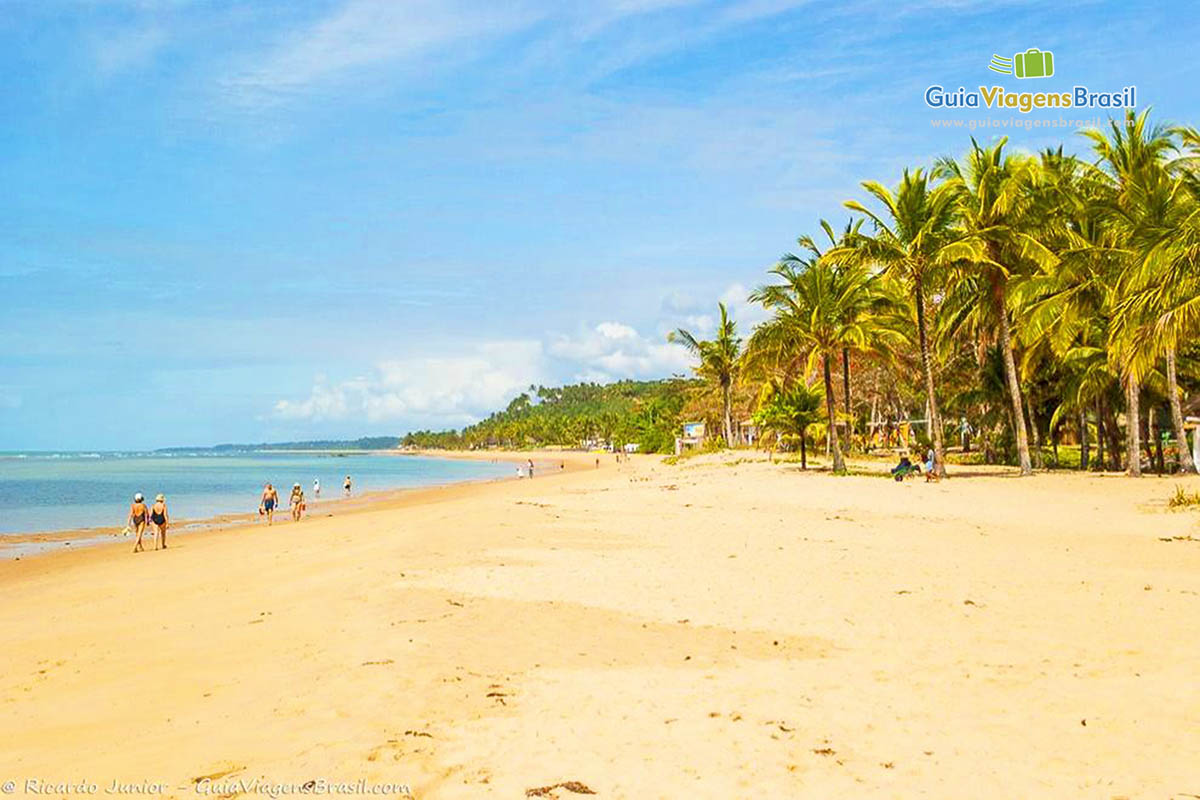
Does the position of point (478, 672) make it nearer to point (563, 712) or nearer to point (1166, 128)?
point (563, 712)

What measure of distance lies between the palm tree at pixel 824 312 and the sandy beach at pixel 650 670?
14.8m

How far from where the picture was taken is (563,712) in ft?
17.6

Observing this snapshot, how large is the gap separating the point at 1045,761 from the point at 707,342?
5096 cm

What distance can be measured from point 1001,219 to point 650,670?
2504 centimetres

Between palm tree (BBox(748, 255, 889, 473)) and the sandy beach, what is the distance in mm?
14768

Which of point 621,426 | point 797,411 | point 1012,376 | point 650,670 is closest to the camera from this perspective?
point 650,670

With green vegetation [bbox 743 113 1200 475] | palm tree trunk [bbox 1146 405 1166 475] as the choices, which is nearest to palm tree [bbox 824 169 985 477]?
green vegetation [bbox 743 113 1200 475]

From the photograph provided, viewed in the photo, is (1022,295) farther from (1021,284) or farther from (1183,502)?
(1183,502)

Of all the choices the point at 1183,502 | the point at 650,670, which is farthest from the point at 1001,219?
the point at 650,670

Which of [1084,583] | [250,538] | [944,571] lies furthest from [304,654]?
[250,538]

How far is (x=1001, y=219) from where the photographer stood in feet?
86.9

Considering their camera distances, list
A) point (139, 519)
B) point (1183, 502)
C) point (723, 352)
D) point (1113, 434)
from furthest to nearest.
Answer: point (723, 352), point (1113, 434), point (139, 519), point (1183, 502)

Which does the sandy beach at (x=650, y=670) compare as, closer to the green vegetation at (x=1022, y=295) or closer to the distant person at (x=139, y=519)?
the distant person at (x=139, y=519)

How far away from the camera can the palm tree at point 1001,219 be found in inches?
1003
